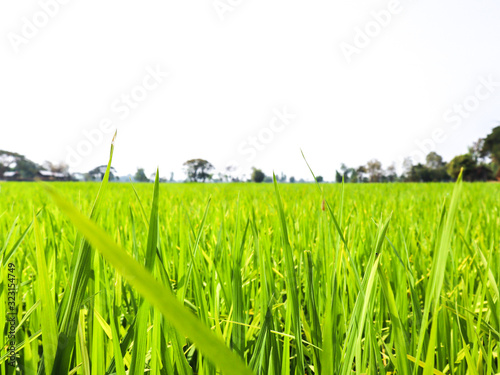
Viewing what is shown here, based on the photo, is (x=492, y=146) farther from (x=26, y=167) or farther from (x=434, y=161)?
(x=26, y=167)

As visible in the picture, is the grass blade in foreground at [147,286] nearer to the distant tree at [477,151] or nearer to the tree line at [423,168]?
the tree line at [423,168]

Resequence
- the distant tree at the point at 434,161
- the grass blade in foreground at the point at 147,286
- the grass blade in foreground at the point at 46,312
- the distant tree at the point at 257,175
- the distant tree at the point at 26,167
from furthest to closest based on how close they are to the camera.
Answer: the distant tree at the point at 434,161 → the distant tree at the point at 257,175 → the distant tree at the point at 26,167 → the grass blade in foreground at the point at 46,312 → the grass blade in foreground at the point at 147,286

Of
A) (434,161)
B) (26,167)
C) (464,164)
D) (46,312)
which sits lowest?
(46,312)

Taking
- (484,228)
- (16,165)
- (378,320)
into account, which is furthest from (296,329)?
(16,165)

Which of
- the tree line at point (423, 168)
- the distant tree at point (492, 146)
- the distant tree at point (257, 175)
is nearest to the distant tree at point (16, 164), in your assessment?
the tree line at point (423, 168)

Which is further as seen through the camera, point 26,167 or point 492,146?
point 492,146

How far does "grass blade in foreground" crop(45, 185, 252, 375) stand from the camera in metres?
0.10

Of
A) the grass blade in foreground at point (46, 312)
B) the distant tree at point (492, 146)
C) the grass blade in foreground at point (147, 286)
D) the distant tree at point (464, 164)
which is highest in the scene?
the distant tree at point (492, 146)

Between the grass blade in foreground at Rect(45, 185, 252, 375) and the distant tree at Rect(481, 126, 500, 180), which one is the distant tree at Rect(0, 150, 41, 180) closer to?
the grass blade in foreground at Rect(45, 185, 252, 375)

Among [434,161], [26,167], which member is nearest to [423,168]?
[434,161]

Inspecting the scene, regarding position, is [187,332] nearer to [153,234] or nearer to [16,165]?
[153,234]

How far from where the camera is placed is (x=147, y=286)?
104 millimetres

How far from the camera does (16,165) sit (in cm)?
3225

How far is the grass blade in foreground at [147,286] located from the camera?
0.10 m
